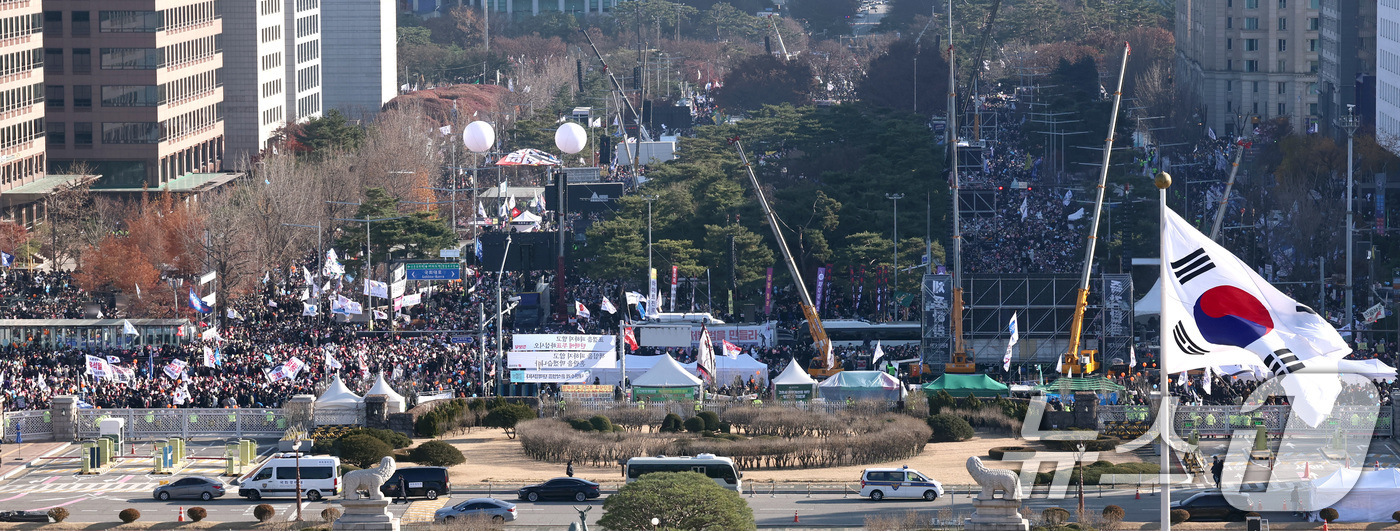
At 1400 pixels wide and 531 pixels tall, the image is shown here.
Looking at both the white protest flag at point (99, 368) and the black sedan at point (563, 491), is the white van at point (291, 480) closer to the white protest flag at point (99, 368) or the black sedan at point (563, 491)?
the black sedan at point (563, 491)

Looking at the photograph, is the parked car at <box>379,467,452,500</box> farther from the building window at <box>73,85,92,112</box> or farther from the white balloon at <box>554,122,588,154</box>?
the building window at <box>73,85,92,112</box>

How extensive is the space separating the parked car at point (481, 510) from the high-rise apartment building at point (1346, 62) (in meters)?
90.0

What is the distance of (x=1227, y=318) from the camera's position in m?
32.3

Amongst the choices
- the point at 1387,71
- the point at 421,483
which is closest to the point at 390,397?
the point at 421,483

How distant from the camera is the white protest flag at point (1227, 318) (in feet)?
105

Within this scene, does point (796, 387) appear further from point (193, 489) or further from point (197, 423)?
point (193, 489)

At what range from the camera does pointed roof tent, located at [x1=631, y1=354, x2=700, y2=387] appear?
7356 centimetres

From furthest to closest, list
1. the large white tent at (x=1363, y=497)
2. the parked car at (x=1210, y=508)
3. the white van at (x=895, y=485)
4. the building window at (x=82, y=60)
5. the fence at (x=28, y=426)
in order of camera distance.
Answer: the building window at (x=82, y=60) < the fence at (x=28, y=426) < the white van at (x=895, y=485) < the parked car at (x=1210, y=508) < the large white tent at (x=1363, y=497)

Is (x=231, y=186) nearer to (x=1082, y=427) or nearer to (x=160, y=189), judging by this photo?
(x=160, y=189)

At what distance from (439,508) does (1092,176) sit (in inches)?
3419

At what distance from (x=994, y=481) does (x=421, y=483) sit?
832 inches

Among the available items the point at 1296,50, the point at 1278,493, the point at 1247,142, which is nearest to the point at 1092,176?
the point at 1247,142

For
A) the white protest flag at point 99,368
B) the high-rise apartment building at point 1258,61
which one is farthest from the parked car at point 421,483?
the high-rise apartment building at point 1258,61

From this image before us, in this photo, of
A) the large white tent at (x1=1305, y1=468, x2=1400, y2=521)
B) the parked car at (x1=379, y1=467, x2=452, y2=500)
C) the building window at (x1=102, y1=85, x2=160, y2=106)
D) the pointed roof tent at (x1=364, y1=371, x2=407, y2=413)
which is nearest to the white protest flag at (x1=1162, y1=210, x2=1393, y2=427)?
the large white tent at (x1=1305, y1=468, x2=1400, y2=521)
